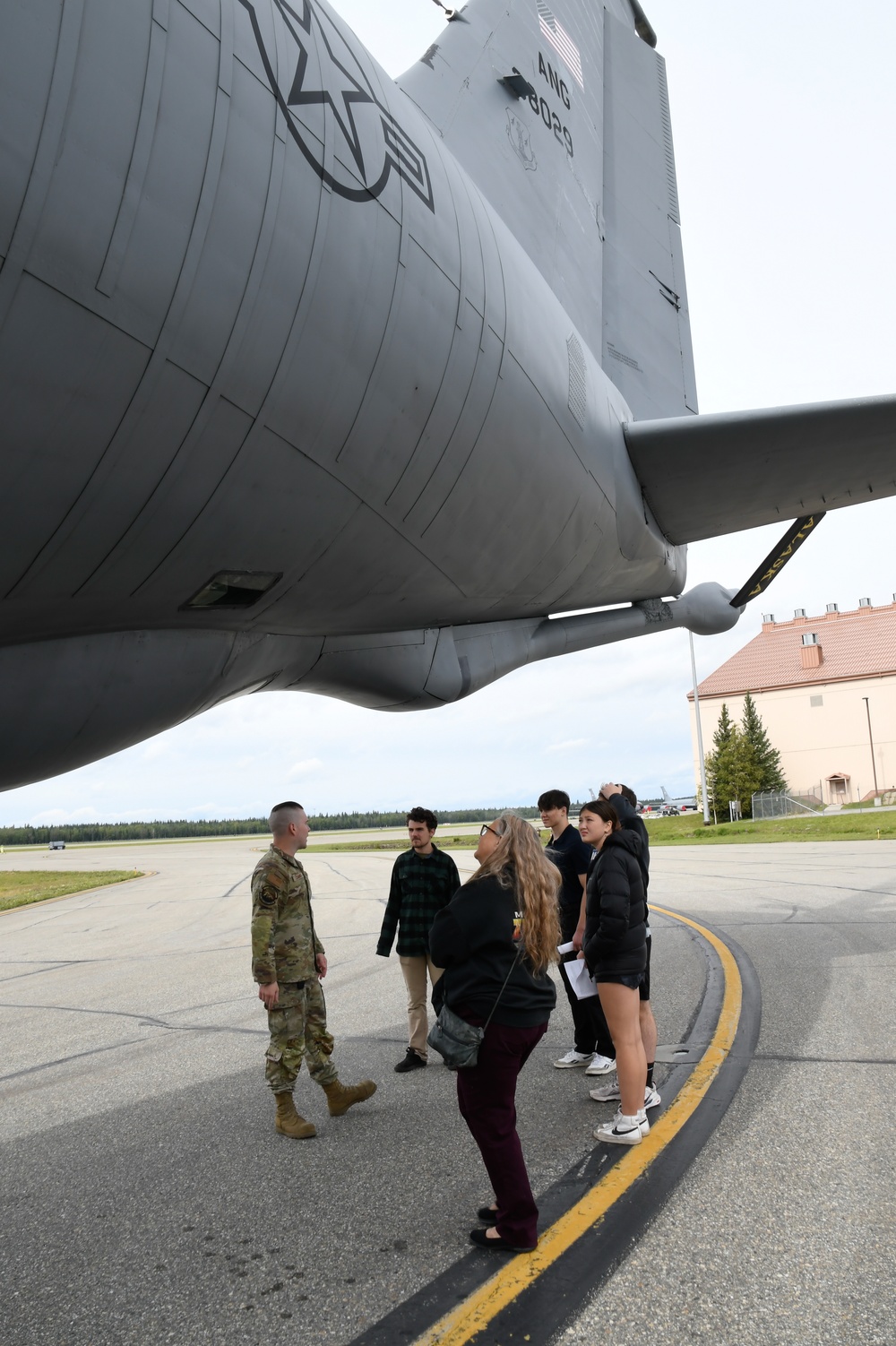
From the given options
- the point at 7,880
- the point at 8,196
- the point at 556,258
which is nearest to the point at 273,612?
the point at 8,196

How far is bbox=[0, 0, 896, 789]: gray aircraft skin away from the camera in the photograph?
7.49 feet

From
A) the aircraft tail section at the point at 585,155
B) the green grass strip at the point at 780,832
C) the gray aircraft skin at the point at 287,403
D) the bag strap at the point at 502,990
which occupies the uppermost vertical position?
the aircraft tail section at the point at 585,155

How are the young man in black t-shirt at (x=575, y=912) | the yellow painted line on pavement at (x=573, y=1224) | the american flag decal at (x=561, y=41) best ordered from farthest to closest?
the american flag decal at (x=561, y=41) → the young man in black t-shirt at (x=575, y=912) → the yellow painted line on pavement at (x=573, y=1224)

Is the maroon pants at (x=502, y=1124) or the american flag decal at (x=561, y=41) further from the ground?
the american flag decal at (x=561, y=41)

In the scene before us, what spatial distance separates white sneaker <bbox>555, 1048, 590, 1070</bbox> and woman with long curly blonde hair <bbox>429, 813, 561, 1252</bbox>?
2132mm

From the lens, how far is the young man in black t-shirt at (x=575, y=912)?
16.6ft

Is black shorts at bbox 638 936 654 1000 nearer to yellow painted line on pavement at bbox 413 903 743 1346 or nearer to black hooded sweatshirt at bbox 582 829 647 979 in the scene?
black hooded sweatshirt at bbox 582 829 647 979

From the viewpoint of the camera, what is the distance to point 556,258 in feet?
23.1

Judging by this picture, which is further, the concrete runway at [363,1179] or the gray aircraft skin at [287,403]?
the concrete runway at [363,1179]

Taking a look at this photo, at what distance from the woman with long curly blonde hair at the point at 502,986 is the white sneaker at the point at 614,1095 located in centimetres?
139

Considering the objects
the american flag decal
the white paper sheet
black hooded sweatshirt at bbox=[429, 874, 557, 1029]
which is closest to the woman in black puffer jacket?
the white paper sheet

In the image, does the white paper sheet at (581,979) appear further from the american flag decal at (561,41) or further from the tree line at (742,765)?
the tree line at (742,765)

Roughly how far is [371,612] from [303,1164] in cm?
260

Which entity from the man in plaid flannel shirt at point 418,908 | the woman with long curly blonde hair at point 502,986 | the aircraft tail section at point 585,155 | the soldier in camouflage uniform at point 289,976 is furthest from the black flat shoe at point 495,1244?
the aircraft tail section at point 585,155
